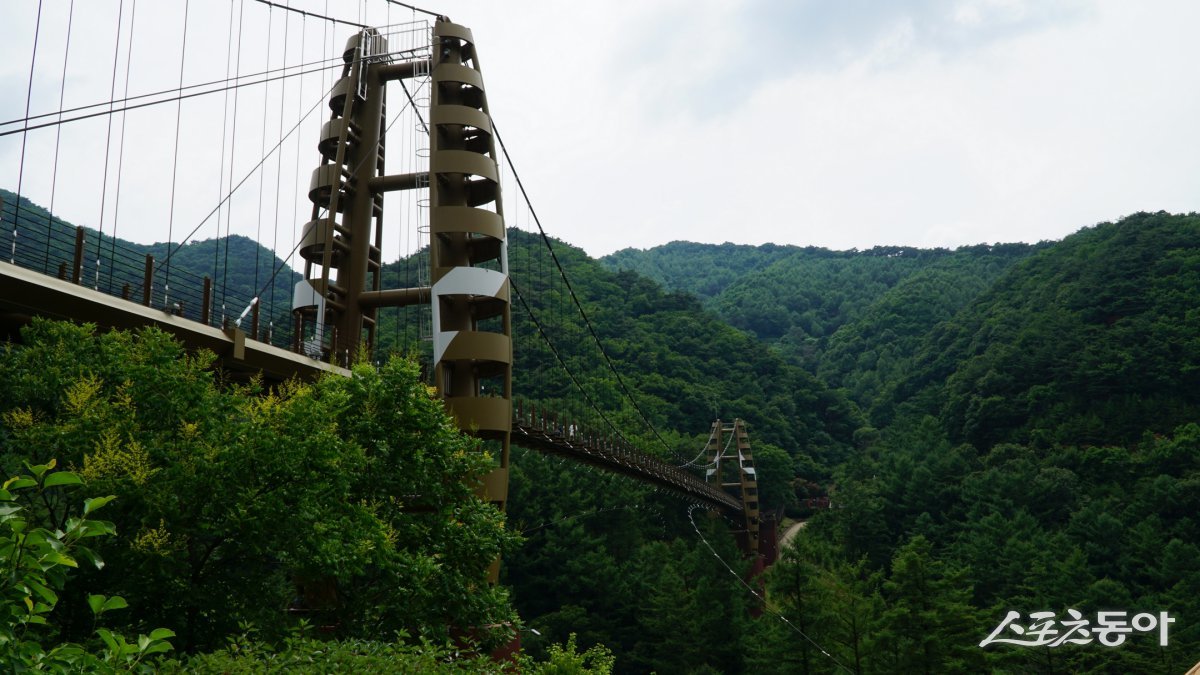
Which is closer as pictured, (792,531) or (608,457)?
(608,457)

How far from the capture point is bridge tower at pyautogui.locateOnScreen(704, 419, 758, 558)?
6016 cm

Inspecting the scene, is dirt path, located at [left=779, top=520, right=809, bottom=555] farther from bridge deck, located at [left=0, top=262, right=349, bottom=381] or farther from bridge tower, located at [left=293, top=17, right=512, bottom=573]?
bridge deck, located at [left=0, top=262, right=349, bottom=381]

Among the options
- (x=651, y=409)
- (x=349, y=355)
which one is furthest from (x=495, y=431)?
(x=651, y=409)

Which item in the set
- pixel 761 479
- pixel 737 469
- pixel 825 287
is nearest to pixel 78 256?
pixel 761 479

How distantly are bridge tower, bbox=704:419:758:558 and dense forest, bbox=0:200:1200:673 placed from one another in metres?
1.84

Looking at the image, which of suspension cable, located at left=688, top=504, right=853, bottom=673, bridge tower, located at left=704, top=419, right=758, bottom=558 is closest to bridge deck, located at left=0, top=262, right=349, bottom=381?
suspension cable, located at left=688, top=504, right=853, bottom=673

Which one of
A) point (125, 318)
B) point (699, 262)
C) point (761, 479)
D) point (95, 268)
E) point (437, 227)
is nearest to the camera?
point (125, 318)

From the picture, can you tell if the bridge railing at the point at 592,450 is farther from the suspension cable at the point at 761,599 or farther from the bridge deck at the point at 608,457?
the suspension cable at the point at 761,599

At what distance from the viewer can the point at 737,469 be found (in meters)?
70.4

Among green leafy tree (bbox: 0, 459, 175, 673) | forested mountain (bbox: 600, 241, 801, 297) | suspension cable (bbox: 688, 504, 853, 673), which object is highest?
forested mountain (bbox: 600, 241, 801, 297)

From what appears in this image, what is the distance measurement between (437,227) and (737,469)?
169 feet

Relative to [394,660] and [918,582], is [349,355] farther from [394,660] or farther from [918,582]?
[918,582]

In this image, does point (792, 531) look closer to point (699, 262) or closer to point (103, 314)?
point (103, 314)

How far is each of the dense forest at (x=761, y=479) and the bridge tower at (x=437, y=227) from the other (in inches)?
79.2
